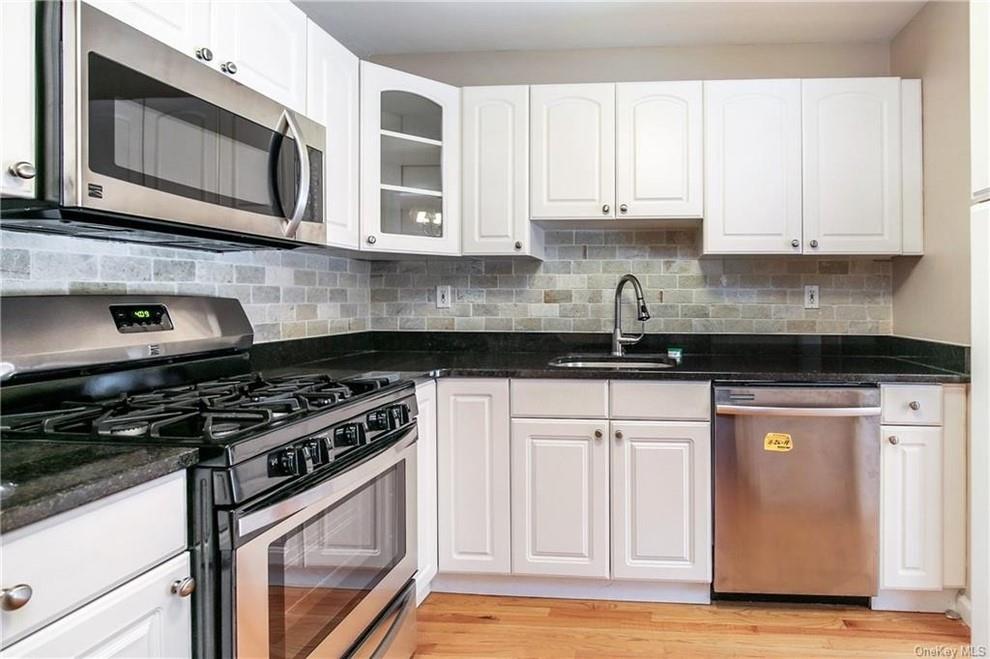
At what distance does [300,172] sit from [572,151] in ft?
4.29

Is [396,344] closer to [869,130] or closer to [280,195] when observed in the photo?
[280,195]

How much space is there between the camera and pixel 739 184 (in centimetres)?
275

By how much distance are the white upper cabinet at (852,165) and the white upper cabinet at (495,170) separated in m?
1.14

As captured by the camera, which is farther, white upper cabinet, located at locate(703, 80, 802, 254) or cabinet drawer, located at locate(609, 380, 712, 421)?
white upper cabinet, located at locate(703, 80, 802, 254)

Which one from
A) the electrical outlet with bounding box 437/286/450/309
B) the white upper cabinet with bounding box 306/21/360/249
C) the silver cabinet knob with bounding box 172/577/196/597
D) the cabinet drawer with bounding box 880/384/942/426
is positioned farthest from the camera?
the electrical outlet with bounding box 437/286/450/309

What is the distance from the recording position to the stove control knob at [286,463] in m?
1.30

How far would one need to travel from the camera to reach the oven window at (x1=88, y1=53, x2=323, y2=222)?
129 centimetres

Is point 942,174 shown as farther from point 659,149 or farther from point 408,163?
point 408,163

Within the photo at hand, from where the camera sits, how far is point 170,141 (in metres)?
1.46

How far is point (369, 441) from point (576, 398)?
0.98 metres

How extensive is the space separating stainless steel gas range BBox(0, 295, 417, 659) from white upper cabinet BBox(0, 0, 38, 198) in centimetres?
39

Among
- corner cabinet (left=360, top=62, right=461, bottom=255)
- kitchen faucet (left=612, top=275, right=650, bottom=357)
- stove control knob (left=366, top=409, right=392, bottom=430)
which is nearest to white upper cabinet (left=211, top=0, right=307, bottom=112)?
corner cabinet (left=360, top=62, right=461, bottom=255)

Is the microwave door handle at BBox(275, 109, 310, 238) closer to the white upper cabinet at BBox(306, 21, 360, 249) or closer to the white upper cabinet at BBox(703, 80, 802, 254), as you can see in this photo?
the white upper cabinet at BBox(306, 21, 360, 249)

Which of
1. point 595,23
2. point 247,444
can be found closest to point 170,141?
point 247,444
